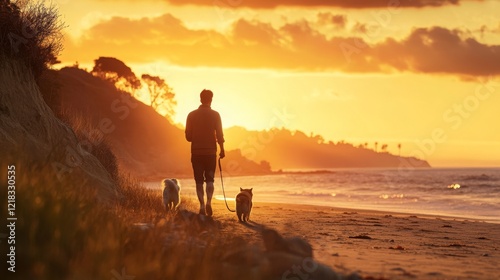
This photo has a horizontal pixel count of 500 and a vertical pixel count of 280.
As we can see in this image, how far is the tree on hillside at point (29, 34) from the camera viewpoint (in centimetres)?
1480

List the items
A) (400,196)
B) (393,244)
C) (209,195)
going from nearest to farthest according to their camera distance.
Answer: (393,244)
(209,195)
(400,196)

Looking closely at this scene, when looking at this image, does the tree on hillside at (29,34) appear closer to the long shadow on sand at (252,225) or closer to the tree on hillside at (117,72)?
the long shadow on sand at (252,225)

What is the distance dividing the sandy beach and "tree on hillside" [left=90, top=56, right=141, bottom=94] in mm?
84843

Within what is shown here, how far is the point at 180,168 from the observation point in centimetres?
10838

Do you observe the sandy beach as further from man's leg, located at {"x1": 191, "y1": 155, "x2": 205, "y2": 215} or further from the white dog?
the white dog

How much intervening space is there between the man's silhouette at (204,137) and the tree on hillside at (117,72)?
87.1m

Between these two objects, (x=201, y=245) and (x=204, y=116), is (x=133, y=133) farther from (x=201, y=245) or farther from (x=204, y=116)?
(x=201, y=245)

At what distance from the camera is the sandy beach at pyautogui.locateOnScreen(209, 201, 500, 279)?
9.47m

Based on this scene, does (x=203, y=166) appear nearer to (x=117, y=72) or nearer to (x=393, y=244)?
(x=393, y=244)

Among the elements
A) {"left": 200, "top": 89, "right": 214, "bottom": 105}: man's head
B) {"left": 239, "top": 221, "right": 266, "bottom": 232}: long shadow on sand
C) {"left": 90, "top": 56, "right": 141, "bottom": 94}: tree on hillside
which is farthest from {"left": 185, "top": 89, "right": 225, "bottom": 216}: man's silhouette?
{"left": 90, "top": 56, "right": 141, "bottom": 94}: tree on hillside

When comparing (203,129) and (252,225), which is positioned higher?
(203,129)

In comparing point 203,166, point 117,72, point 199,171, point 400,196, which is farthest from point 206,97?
point 117,72

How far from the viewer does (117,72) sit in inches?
4082

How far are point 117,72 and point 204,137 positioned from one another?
90.2 meters
